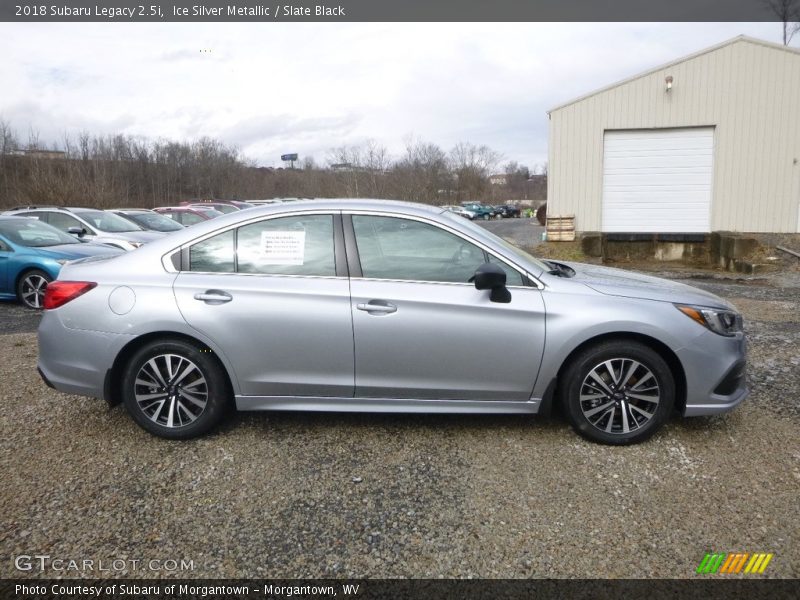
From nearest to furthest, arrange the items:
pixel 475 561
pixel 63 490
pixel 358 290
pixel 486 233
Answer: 1. pixel 475 561
2. pixel 63 490
3. pixel 358 290
4. pixel 486 233

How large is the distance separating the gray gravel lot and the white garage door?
12816 millimetres

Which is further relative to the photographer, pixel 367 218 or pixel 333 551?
pixel 367 218

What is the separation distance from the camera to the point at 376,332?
12.1 ft

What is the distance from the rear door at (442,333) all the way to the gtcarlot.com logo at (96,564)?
1495 millimetres

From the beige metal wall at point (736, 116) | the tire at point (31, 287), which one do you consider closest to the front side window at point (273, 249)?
the tire at point (31, 287)

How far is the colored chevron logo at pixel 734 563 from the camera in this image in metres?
2.59

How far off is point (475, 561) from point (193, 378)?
2194 millimetres

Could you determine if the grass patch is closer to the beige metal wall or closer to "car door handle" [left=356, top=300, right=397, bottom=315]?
the beige metal wall

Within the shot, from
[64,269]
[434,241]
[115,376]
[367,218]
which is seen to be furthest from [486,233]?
[64,269]

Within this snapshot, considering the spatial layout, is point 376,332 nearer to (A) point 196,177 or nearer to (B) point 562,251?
(B) point 562,251

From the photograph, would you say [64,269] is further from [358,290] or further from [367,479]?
[367,479]

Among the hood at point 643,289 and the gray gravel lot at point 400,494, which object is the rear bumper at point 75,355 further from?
the hood at point 643,289

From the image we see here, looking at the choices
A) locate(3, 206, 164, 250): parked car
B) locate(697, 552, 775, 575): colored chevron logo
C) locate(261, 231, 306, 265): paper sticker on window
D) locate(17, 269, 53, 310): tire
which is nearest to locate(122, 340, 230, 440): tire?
locate(261, 231, 306, 265): paper sticker on window

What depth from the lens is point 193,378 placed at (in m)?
3.84
